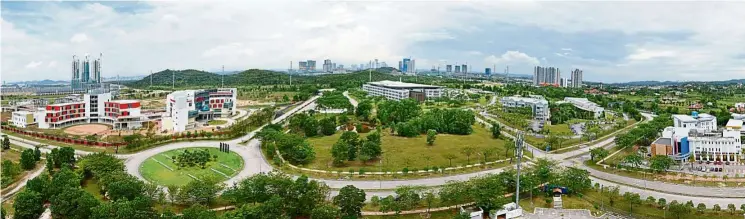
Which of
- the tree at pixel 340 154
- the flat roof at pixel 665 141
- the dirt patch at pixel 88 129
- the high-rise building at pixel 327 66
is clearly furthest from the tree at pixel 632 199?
the high-rise building at pixel 327 66

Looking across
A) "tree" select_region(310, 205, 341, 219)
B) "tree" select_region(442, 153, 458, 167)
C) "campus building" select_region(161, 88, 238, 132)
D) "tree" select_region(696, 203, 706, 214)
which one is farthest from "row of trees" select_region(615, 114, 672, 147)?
"campus building" select_region(161, 88, 238, 132)

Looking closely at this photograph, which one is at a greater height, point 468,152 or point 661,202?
point 468,152

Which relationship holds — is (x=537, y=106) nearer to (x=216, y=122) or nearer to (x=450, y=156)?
(x=450, y=156)

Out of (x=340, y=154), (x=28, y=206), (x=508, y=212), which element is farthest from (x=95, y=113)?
(x=508, y=212)

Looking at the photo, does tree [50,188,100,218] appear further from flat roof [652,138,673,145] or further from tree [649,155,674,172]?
flat roof [652,138,673,145]

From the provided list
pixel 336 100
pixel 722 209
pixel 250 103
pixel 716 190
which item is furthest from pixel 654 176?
pixel 250 103

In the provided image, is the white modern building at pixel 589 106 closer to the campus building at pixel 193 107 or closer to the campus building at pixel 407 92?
the campus building at pixel 407 92
